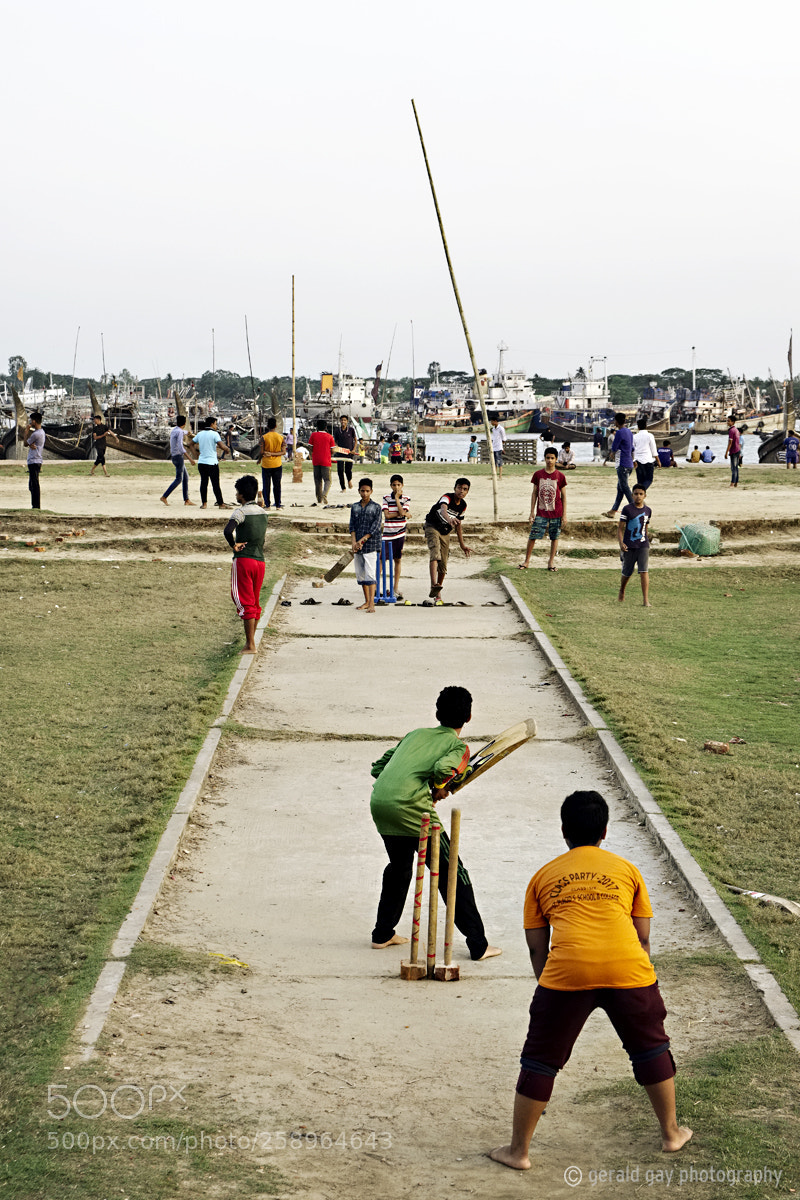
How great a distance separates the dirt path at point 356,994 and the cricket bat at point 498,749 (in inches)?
36.4

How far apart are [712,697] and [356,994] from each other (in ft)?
21.9

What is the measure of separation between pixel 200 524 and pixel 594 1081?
17.9m

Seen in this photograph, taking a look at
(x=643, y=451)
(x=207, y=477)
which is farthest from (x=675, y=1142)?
(x=207, y=477)

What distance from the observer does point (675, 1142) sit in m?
4.17

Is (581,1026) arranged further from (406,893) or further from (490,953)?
(406,893)

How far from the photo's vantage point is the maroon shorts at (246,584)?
40.7 ft

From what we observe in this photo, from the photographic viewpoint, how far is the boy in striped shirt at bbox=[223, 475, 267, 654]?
12.3 metres

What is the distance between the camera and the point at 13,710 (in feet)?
33.7

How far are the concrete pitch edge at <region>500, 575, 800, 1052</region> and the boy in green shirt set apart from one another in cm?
114

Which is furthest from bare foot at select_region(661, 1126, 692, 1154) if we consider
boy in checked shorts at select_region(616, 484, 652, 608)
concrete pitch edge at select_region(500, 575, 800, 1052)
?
boy in checked shorts at select_region(616, 484, 652, 608)

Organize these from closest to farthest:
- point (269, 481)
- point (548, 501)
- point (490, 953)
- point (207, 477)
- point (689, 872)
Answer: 1. point (490, 953)
2. point (689, 872)
3. point (548, 501)
4. point (207, 477)
5. point (269, 481)
